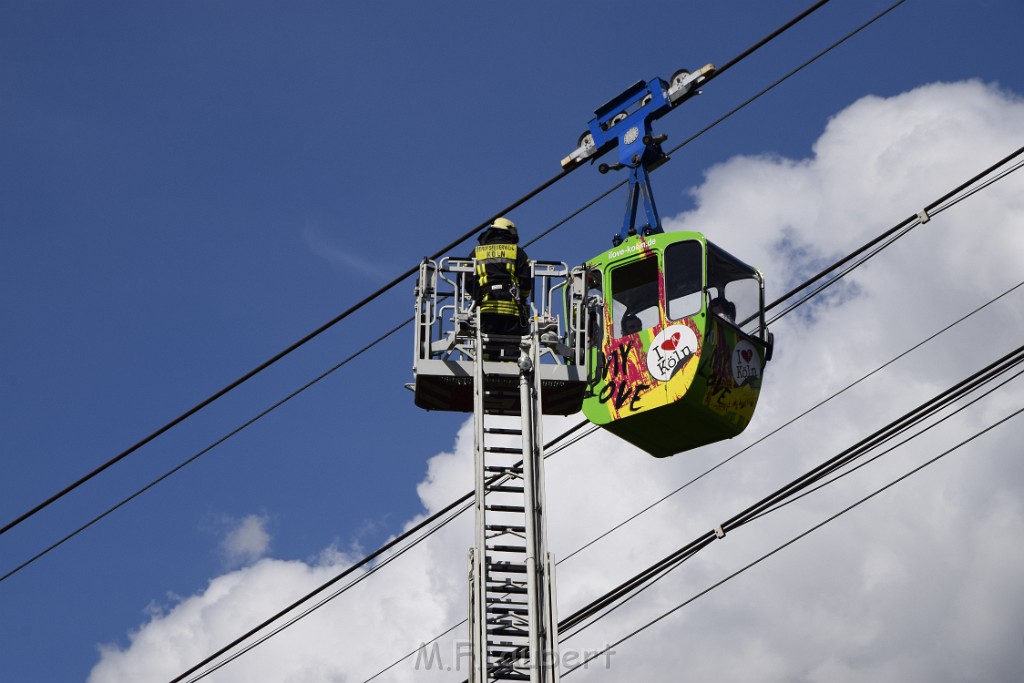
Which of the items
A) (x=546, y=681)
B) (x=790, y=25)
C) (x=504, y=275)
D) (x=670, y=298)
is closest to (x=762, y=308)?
(x=670, y=298)

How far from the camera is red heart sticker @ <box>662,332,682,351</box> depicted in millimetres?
23281

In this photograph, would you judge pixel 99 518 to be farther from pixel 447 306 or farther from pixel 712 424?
pixel 712 424

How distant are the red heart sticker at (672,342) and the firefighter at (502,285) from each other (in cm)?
339

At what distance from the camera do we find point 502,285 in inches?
797

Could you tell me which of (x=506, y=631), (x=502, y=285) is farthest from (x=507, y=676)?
(x=502, y=285)

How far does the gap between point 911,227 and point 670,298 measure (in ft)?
10.9

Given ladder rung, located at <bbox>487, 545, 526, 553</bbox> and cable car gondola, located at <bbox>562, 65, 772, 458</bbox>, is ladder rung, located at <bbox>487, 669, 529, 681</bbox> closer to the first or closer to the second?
ladder rung, located at <bbox>487, 545, 526, 553</bbox>

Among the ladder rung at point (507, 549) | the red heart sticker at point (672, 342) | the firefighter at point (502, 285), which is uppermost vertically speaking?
the red heart sticker at point (672, 342)

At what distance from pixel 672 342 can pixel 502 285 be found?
3.88 meters

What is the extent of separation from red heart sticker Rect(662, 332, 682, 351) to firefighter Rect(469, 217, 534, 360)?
A: 11.1 ft

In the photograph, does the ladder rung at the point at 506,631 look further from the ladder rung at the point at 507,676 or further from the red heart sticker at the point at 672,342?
the red heart sticker at the point at 672,342

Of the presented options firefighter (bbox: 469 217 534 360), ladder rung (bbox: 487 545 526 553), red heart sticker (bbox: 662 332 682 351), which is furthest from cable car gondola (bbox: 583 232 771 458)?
ladder rung (bbox: 487 545 526 553)

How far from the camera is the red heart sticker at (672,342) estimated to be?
23281mm

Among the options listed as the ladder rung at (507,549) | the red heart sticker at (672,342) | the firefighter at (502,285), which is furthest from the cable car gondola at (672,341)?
the ladder rung at (507,549)
